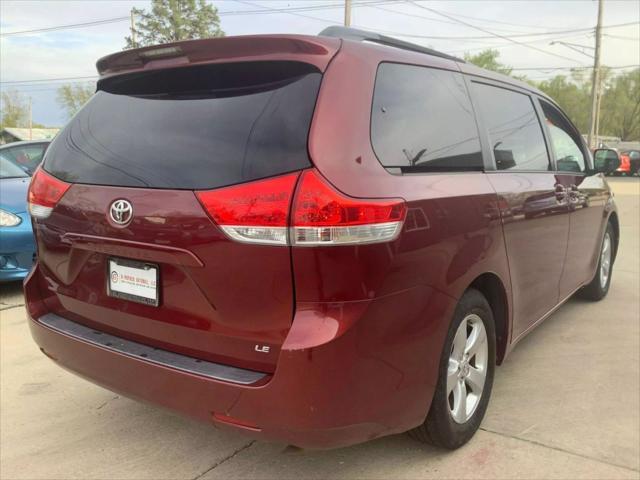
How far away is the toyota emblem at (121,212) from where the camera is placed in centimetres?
218

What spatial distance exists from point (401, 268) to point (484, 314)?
88 centimetres

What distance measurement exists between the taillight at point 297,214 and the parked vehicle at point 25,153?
5571 millimetres

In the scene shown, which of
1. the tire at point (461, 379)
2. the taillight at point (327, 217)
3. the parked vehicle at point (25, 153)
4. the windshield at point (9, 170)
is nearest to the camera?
the taillight at point (327, 217)

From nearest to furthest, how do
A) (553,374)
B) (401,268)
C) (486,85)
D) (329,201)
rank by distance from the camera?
1. (329,201)
2. (401,268)
3. (486,85)
4. (553,374)

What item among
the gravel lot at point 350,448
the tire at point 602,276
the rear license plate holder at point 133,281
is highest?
the rear license plate holder at point 133,281

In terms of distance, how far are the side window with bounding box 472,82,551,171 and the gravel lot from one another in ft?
4.35

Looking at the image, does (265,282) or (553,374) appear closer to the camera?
(265,282)

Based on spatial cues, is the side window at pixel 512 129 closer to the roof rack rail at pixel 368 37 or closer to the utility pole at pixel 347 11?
the roof rack rail at pixel 368 37

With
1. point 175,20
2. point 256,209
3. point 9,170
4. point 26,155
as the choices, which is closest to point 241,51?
point 256,209

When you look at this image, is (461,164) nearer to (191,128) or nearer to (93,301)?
(191,128)

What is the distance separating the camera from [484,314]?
2746 mm

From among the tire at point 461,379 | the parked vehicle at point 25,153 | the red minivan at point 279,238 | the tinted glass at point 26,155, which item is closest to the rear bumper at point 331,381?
the red minivan at point 279,238

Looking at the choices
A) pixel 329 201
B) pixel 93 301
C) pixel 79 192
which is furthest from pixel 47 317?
pixel 329 201

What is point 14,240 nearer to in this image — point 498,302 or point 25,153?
point 25,153
